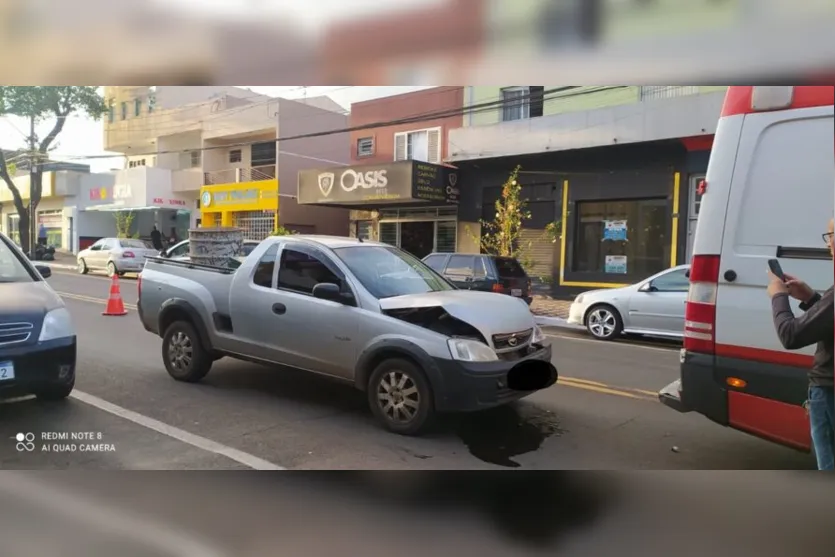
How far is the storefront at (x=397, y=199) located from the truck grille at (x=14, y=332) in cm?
151

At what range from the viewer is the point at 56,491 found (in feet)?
10.0

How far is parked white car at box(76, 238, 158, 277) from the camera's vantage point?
3404mm

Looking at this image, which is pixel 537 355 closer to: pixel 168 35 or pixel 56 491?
pixel 168 35

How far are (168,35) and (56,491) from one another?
2492 millimetres

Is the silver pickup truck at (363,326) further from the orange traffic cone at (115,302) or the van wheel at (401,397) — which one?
the orange traffic cone at (115,302)

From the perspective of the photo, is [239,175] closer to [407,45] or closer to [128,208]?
Answer: [128,208]

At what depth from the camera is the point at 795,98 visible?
2449 mm

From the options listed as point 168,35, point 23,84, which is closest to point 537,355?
point 168,35

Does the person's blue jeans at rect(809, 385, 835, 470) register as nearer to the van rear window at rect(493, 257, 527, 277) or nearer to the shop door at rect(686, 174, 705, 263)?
the shop door at rect(686, 174, 705, 263)

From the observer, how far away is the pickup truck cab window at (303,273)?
3000mm

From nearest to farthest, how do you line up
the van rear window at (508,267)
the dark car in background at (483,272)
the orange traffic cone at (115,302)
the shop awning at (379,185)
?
the dark car in background at (483,272) < the van rear window at (508,267) < the orange traffic cone at (115,302) < the shop awning at (379,185)

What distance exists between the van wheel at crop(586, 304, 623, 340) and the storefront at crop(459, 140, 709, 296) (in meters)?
0.14

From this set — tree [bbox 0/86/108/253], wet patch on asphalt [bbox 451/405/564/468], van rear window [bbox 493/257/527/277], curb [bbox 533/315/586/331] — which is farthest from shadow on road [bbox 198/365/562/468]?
tree [bbox 0/86/108/253]

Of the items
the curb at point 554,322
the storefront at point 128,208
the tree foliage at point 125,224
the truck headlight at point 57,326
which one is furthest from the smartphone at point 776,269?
the tree foliage at point 125,224
